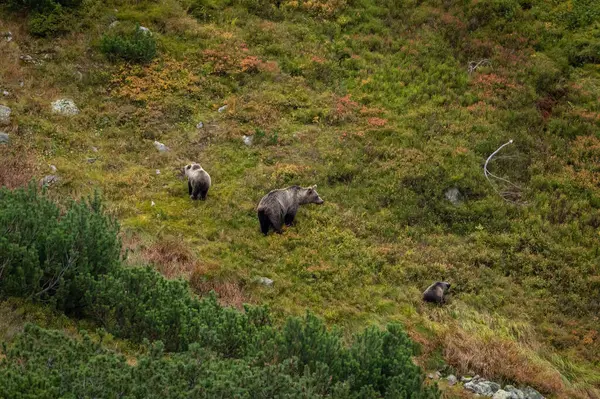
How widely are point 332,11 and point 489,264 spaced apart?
14.2 m

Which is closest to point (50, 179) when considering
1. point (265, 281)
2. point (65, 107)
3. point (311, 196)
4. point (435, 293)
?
point (65, 107)

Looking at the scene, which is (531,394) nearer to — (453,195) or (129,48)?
(453,195)

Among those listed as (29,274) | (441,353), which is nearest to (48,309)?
(29,274)

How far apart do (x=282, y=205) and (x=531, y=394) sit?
24.5ft

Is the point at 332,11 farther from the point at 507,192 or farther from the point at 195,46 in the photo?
the point at 507,192

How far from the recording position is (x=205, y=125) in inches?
792

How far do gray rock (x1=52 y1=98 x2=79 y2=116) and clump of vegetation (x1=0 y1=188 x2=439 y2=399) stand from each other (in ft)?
31.2

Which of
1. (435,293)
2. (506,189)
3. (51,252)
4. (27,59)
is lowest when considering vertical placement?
(27,59)

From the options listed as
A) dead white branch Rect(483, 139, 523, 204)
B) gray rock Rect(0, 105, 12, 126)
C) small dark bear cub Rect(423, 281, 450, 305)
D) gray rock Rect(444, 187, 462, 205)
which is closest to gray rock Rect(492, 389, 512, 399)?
small dark bear cub Rect(423, 281, 450, 305)

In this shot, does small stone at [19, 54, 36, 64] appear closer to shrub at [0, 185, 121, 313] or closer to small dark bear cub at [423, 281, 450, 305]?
shrub at [0, 185, 121, 313]

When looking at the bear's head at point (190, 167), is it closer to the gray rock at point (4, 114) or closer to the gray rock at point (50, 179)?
the gray rock at point (50, 179)

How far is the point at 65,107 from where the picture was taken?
64.0ft

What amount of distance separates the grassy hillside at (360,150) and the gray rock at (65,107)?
34 centimetres

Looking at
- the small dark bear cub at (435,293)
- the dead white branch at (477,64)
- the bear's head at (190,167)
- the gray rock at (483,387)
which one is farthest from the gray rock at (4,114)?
the dead white branch at (477,64)
